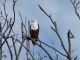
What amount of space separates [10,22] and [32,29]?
9.47ft

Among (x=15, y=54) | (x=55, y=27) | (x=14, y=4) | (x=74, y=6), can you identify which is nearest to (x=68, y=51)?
(x=55, y=27)

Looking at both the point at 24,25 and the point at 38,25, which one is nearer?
the point at 38,25

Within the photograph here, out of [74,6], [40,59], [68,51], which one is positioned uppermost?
[74,6]

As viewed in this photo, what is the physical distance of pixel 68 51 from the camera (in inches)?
279

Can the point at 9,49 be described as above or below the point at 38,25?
below

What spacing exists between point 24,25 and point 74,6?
114 inches

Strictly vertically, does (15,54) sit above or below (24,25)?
below

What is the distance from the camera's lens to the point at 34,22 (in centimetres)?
1152

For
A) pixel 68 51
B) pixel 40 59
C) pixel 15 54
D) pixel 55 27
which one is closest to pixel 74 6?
pixel 55 27

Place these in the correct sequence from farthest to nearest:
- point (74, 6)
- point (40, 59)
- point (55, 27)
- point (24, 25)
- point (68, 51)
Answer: point (40, 59), point (24, 25), point (74, 6), point (55, 27), point (68, 51)

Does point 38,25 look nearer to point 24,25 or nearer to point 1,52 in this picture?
point 24,25

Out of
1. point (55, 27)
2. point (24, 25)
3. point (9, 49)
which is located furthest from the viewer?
point (9, 49)

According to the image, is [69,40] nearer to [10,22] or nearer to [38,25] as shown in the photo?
[38,25]

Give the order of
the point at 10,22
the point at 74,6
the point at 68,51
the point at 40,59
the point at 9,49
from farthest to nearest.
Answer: the point at 40,59
the point at 9,49
the point at 10,22
the point at 74,6
the point at 68,51
